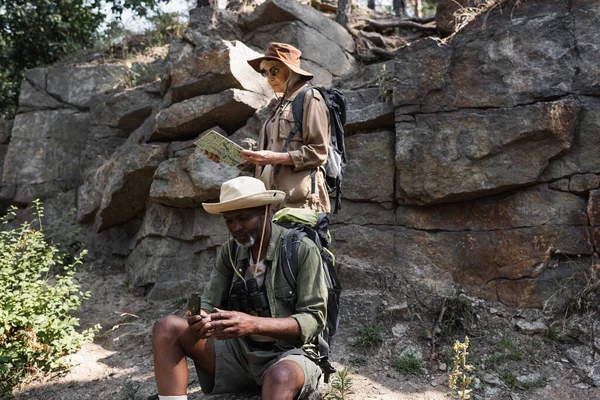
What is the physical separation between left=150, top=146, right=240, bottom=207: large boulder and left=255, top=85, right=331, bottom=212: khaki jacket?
2355 mm

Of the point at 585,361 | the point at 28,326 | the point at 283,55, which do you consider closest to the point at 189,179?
the point at 28,326

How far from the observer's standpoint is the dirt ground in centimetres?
424

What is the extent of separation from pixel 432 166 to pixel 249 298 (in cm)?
313

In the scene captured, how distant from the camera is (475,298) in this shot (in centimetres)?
532

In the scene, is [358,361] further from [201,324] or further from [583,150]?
[583,150]

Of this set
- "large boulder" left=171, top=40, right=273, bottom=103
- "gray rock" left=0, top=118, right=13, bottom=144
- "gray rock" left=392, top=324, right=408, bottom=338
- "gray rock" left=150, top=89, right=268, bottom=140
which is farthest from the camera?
"gray rock" left=0, top=118, right=13, bottom=144

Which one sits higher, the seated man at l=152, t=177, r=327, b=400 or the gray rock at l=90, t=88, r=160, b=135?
the gray rock at l=90, t=88, r=160, b=135

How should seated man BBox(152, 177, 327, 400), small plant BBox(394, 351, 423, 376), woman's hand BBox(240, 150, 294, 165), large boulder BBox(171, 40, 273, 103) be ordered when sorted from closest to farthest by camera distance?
seated man BBox(152, 177, 327, 400)
woman's hand BBox(240, 150, 294, 165)
small plant BBox(394, 351, 423, 376)
large boulder BBox(171, 40, 273, 103)

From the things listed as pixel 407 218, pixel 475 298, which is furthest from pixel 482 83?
pixel 475 298

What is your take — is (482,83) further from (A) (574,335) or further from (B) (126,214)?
(B) (126,214)

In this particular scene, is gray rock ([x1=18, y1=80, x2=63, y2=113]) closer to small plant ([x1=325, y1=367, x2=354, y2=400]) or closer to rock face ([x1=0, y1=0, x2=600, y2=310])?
rock face ([x1=0, y1=0, x2=600, y2=310])

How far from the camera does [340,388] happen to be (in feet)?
12.4

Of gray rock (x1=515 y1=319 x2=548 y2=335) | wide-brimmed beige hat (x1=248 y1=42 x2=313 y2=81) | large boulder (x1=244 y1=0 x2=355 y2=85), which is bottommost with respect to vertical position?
gray rock (x1=515 y1=319 x2=548 y2=335)

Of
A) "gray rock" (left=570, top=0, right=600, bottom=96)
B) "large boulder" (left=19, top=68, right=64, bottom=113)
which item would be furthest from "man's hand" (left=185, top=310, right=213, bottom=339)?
"large boulder" (left=19, top=68, right=64, bottom=113)
